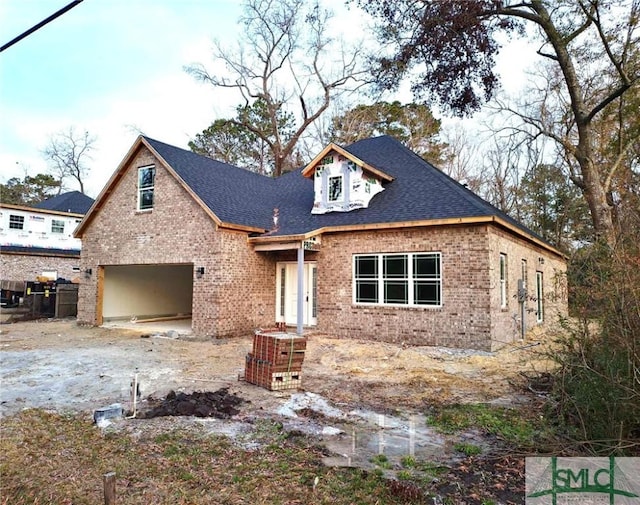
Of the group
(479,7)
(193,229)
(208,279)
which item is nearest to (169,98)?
(193,229)

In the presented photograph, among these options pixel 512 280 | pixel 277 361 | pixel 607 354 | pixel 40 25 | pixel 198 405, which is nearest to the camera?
pixel 607 354

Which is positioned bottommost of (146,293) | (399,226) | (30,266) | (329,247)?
Result: (146,293)

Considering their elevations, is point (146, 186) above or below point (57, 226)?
below

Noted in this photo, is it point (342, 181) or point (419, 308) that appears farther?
point (342, 181)

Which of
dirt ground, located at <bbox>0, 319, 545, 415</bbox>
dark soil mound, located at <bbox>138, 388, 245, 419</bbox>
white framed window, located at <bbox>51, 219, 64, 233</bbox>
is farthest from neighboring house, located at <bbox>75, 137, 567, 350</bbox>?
white framed window, located at <bbox>51, 219, 64, 233</bbox>

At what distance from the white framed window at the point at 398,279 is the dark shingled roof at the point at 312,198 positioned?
109 cm

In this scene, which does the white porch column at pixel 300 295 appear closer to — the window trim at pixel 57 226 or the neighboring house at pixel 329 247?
the neighboring house at pixel 329 247

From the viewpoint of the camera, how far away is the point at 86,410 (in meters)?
5.82

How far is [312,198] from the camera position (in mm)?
15609

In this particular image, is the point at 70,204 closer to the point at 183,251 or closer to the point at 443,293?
the point at 183,251

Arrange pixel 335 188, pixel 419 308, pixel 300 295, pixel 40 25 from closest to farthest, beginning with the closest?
1. pixel 40 25
2. pixel 419 308
3. pixel 300 295
4. pixel 335 188

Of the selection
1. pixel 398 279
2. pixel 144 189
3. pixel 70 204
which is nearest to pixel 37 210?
pixel 70 204

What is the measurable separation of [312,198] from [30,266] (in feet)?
65.1

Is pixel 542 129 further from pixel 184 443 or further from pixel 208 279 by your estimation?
pixel 184 443
